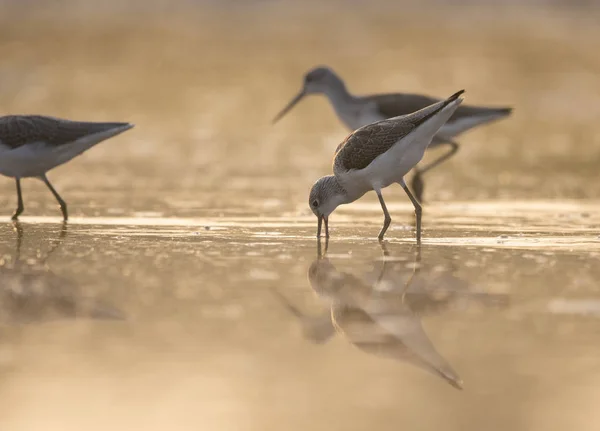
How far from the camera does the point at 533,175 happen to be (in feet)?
48.4

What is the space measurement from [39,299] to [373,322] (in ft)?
6.83

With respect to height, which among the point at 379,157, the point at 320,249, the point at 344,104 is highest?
the point at 379,157

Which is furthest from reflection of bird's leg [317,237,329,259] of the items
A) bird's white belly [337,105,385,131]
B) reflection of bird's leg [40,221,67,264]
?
bird's white belly [337,105,385,131]

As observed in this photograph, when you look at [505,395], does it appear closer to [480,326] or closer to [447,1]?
[480,326]

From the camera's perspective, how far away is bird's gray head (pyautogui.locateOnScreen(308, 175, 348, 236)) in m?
9.98

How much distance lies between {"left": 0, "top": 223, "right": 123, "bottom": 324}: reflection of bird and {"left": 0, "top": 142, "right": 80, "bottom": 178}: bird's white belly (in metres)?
2.66

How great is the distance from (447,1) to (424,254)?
103ft

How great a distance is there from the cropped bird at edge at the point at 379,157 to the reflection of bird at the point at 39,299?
8.73 ft

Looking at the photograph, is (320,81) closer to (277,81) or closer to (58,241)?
(58,241)

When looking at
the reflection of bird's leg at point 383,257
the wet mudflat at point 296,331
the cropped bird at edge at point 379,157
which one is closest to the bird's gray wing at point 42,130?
the wet mudflat at point 296,331

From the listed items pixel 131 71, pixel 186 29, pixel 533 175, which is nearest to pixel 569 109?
pixel 533 175

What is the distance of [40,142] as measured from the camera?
35.8 feet

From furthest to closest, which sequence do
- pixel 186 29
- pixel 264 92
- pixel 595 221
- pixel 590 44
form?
1. pixel 186 29
2. pixel 590 44
3. pixel 264 92
4. pixel 595 221

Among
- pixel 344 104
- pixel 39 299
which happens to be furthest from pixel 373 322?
pixel 344 104
